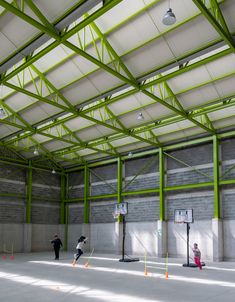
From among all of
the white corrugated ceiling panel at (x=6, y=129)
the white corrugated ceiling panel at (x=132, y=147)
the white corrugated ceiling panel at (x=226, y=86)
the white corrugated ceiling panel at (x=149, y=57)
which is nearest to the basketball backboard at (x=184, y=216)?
the white corrugated ceiling panel at (x=226, y=86)

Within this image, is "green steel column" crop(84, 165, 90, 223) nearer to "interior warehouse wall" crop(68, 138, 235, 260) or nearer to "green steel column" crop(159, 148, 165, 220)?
"interior warehouse wall" crop(68, 138, 235, 260)

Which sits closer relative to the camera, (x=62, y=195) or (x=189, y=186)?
(x=189, y=186)

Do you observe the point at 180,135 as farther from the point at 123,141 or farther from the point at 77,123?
the point at 77,123

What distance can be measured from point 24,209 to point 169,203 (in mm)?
16505

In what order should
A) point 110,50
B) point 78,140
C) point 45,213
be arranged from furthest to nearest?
point 45,213, point 78,140, point 110,50

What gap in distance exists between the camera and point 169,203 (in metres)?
32.5

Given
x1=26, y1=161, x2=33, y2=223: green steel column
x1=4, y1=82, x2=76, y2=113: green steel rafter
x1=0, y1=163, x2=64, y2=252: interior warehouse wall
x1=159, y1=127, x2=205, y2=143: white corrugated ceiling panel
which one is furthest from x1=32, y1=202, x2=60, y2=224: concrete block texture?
x1=4, y1=82, x2=76, y2=113: green steel rafter

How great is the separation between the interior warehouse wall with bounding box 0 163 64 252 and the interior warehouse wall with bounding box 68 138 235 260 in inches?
145

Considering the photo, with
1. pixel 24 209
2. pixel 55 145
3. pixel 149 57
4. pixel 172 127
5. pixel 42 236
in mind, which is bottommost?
pixel 42 236

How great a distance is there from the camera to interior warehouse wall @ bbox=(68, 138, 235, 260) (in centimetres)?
2892

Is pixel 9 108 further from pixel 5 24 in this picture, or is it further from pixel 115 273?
pixel 115 273

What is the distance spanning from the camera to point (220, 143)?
2986 cm

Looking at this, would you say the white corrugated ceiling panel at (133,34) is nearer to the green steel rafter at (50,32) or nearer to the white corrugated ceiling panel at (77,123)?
the green steel rafter at (50,32)

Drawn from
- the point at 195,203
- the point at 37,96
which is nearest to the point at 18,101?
the point at 37,96
